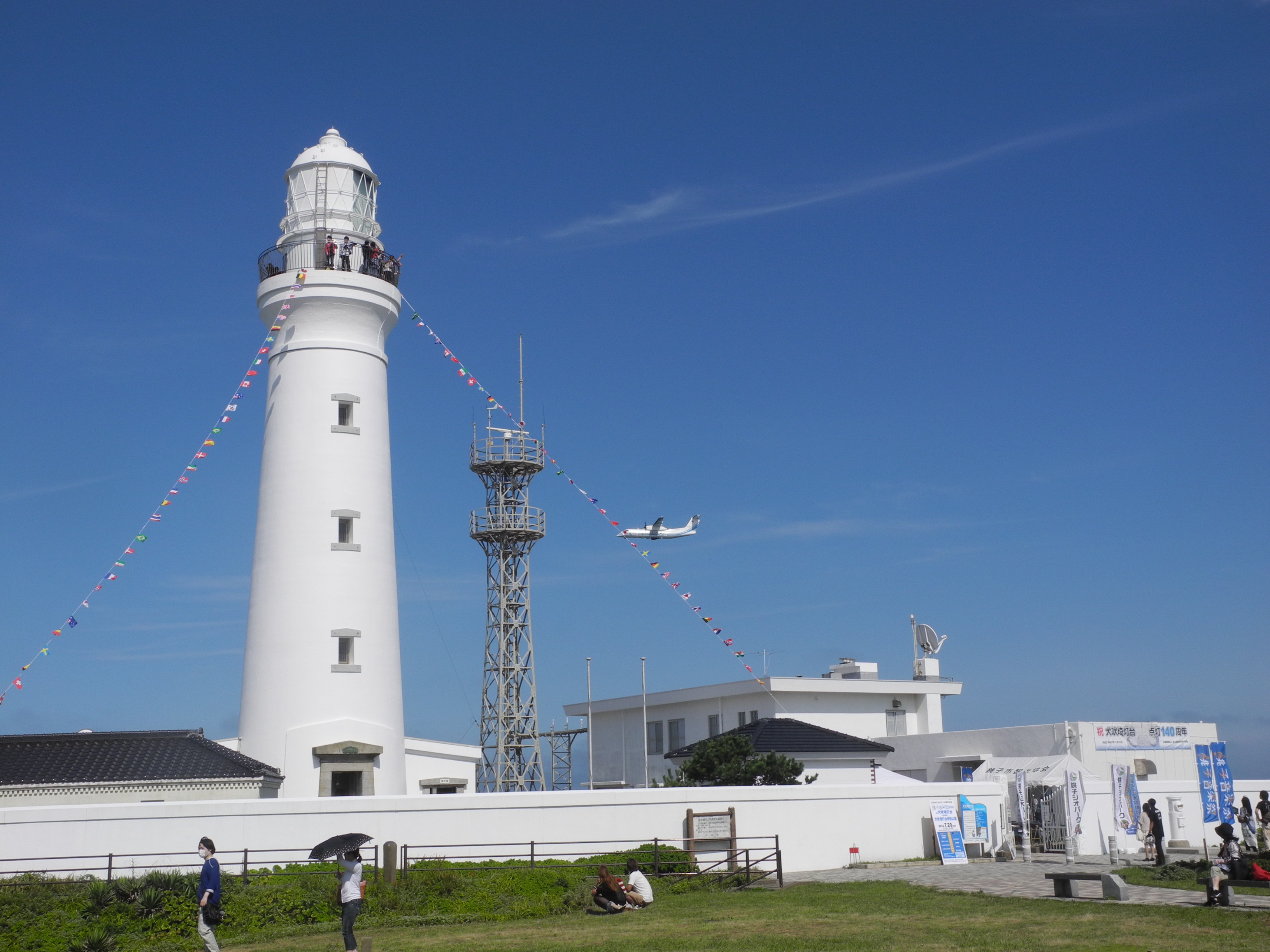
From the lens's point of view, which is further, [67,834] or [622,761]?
[622,761]

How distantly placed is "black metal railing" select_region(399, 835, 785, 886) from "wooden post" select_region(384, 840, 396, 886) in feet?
0.88

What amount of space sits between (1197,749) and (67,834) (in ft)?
96.7

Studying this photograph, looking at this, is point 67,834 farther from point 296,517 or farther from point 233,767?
point 296,517

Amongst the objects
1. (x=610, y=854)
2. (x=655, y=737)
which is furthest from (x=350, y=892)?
(x=655, y=737)

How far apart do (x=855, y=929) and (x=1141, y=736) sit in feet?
87.2

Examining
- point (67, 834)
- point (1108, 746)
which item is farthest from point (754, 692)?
point (67, 834)

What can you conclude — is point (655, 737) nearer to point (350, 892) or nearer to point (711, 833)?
point (711, 833)

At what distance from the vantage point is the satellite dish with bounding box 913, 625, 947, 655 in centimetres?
5250

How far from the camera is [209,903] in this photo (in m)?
16.4

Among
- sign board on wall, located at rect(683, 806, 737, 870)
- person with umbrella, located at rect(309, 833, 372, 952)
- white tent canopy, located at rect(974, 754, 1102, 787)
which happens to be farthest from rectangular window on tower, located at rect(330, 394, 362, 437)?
white tent canopy, located at rect(974, 754, 1102, 787)

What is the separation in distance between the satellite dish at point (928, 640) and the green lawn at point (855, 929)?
31.5 m

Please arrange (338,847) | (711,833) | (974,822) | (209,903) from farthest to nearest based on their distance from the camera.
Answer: (974,822) < (711,833) < (209,903) < (338,847)

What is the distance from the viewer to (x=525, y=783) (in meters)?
46.7

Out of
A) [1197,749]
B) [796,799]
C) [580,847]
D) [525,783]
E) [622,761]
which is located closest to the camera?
[580,847]
